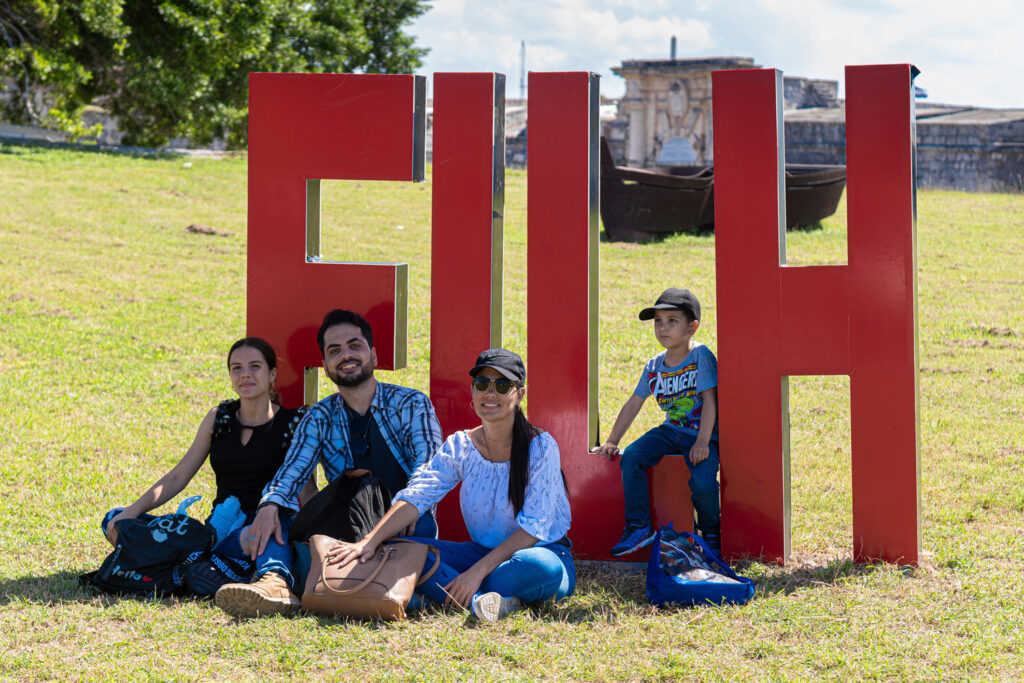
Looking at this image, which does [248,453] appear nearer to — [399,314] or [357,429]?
[357,429]

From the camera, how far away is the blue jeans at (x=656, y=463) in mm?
4746

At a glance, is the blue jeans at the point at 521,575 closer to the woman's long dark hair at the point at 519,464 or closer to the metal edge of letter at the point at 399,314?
the woman's long dark hair at the point at 519,464

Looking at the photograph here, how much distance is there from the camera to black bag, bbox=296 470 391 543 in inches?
166

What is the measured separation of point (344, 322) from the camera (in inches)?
181

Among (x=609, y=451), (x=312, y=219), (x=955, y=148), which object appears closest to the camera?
(x=609, y=451)

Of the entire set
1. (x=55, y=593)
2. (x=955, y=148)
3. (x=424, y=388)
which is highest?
(x=955, y=148)

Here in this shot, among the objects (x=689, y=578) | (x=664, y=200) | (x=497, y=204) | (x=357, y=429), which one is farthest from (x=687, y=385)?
(x=664, y=200)

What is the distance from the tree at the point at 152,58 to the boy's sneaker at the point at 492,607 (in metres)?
17.0

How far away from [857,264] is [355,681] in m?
2.75

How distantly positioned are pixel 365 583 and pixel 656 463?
149cm

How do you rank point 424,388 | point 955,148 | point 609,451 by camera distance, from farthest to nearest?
point 955,148, point 424,388, point 609,451

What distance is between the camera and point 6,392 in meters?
7.87

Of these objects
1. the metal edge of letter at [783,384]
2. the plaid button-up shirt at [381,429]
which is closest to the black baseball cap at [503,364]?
the plaid button-up shirt at [381,429]

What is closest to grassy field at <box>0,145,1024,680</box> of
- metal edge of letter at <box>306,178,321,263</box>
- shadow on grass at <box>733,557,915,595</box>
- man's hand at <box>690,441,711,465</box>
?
shadow on grass at <box>733,557,915,595</box>
